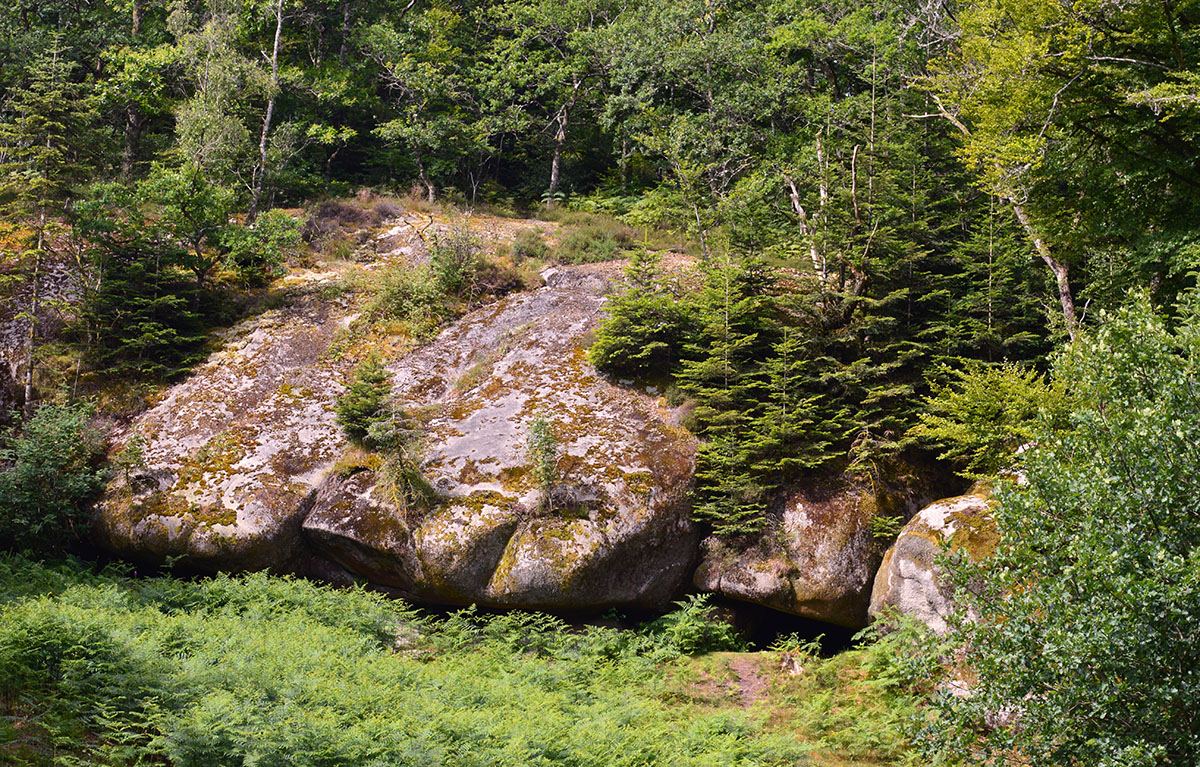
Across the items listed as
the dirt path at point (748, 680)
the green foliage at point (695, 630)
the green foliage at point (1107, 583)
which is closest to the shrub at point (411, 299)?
the green foliage at point (695, 630)

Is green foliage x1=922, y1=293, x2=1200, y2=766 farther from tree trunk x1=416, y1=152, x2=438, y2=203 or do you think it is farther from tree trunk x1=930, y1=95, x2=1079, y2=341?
tree trunk x1=416, y1=152, x2=438, y2=203

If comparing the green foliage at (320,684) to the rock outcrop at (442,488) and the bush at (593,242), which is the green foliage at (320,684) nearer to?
the rock outcrop at (442,488)

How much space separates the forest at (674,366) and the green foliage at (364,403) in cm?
9

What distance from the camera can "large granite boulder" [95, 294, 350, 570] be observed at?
1189 cm

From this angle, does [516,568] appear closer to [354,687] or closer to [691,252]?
[354,687]

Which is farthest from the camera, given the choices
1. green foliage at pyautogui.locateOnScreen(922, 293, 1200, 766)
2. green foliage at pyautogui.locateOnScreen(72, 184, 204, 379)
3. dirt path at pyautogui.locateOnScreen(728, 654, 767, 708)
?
green foliage at pyautogui.locateOnScreen(72, 184, 204, 379)

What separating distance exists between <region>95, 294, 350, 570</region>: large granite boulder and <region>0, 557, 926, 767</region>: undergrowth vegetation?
779 mm

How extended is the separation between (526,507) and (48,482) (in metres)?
8.50

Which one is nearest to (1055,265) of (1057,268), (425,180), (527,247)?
(1057,268)

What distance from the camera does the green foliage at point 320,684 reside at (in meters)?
5.86

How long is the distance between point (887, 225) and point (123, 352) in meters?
16.3

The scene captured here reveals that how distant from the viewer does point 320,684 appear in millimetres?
7066

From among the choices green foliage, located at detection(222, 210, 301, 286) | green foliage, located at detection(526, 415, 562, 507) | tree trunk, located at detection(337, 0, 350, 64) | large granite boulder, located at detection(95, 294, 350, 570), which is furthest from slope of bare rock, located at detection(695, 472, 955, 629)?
tree trunk, located at detection(337, 0, 350, 64)

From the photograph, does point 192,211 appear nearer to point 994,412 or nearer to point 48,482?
point 48,482
